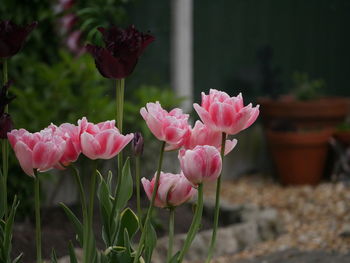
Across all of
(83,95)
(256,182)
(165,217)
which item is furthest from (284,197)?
(83,95)

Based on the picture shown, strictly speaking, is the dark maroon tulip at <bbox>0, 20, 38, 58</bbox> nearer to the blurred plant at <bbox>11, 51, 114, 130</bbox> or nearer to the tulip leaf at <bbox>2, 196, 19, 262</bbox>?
the tulip leaf at <bbox>2, 196, 19, 262</bbox>

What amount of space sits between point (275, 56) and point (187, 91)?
137cm

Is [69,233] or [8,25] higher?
[8,25]

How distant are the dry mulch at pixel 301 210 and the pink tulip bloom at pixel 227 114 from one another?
2248 millimetres

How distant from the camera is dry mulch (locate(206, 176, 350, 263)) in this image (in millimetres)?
3735

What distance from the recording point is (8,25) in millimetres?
1413

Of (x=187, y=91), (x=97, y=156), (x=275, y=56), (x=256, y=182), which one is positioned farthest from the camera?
(x=275, y=56)

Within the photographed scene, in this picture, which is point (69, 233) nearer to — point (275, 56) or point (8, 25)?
point (8, 25)

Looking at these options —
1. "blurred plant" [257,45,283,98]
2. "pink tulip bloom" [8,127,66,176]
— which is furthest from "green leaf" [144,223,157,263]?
"blurred plant" [257,45,283,98]

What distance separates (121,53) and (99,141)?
0.18 metres

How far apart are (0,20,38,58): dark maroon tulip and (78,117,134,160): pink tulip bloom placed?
0.23 metres

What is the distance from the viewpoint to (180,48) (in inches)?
195

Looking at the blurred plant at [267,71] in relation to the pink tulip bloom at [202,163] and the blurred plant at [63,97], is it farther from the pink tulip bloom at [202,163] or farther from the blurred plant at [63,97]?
the pink tulip bloom at [202,163]

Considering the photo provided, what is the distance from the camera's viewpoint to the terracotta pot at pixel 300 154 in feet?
17.5
